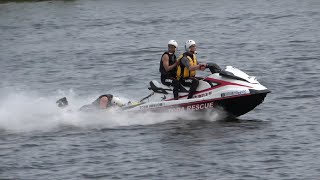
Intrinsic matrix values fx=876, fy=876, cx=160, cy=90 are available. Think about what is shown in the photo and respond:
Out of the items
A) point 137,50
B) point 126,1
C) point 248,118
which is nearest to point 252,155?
point 248,118

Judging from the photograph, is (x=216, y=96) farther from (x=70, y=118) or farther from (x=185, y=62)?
(x=70, y=118)

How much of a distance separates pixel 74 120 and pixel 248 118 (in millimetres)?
5038

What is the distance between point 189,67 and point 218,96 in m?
1.13

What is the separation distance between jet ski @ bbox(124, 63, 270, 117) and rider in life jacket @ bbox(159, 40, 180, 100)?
202 mm

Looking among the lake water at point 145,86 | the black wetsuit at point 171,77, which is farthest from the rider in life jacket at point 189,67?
the lake water at point 145,86

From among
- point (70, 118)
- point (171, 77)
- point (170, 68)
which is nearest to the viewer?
point (170, 68)

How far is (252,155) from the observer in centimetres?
2122

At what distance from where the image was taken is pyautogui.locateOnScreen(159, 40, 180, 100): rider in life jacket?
24.4 m

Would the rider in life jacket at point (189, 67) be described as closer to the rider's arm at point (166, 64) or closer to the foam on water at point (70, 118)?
the rider's arm at point (166, 64)

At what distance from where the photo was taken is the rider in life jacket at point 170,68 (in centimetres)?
2441

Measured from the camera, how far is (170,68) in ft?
80.2

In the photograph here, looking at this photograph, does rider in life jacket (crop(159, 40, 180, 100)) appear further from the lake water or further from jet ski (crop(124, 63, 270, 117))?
the lake water

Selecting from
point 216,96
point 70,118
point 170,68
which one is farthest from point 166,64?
point 70,118

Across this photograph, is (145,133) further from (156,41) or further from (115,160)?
(156,41)
